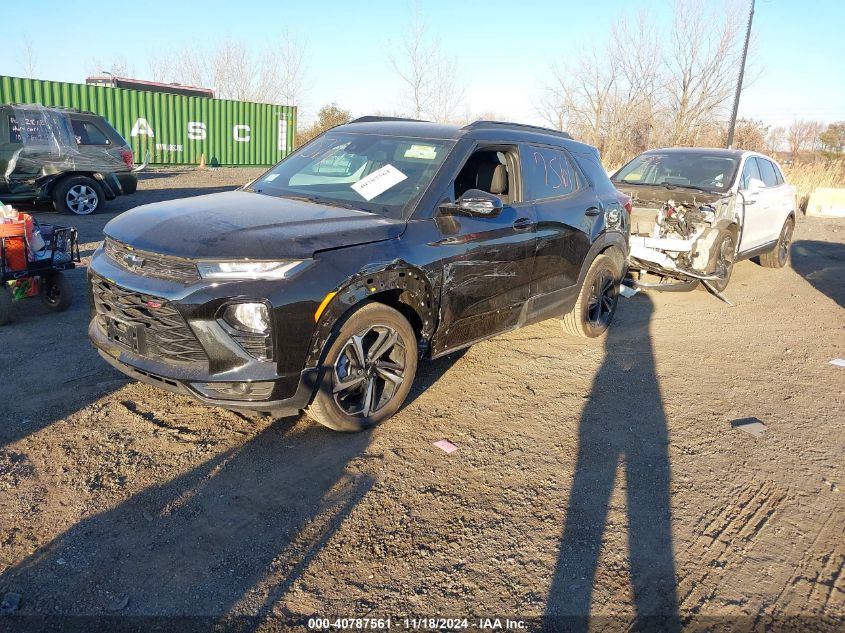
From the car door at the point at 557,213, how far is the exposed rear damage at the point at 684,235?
250cm

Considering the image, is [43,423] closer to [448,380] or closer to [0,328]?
[0,328]

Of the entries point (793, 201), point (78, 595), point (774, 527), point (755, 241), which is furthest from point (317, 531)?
point (793, 201)

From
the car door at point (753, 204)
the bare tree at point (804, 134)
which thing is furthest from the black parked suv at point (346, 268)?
the bare tree at point (804, 134)

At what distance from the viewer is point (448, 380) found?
5105 mm

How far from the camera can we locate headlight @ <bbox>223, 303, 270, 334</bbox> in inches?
135

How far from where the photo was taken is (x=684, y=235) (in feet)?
26.9

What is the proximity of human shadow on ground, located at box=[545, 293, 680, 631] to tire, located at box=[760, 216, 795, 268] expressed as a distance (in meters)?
6.20

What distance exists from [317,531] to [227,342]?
1073 mm

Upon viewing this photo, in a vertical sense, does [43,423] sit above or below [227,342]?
below

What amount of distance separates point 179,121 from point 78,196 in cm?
1381

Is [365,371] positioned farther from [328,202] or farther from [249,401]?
[328,202]

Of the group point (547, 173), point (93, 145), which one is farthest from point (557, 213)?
point (93, 145)

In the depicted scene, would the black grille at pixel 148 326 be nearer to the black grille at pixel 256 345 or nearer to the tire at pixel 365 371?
the black grille at pixel 256 345

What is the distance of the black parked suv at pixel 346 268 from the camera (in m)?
3.48
